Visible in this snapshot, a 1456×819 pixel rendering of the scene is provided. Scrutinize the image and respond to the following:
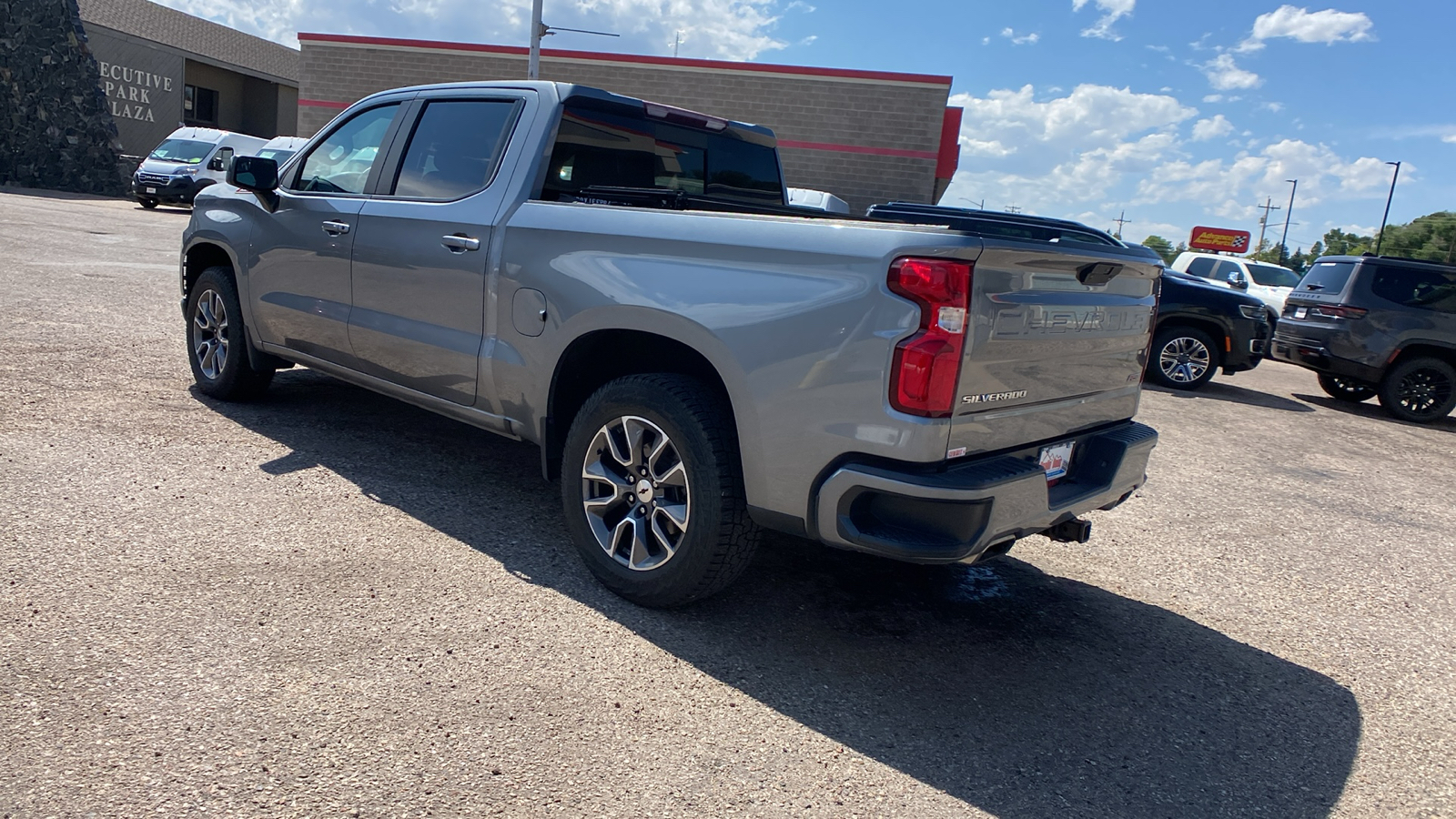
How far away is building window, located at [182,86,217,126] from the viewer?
41281 millimetres

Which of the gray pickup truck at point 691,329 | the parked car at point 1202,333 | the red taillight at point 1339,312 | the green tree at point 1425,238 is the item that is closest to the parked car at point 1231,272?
the red taillight at point 1339,312

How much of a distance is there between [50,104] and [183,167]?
26.9 ft

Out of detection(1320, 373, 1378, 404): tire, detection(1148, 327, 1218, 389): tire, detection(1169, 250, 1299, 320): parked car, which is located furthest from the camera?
Result: detection(1169, 250, 1299, 320): parked car

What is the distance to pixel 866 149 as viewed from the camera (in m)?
25.9

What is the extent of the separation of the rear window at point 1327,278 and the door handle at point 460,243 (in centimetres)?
1067

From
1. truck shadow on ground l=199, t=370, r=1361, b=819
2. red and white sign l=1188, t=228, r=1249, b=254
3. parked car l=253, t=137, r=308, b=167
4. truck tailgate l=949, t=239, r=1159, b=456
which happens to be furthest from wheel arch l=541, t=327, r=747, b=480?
red and white sign l=1188, t=228, r=1249, b=254

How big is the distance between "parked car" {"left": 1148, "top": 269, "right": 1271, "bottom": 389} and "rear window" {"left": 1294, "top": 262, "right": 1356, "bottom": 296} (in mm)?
618

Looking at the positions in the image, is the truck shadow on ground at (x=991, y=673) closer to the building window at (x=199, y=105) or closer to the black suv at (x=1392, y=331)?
the black suv at (x=1392, y=331)

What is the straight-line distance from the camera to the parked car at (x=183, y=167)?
24172 millimetres

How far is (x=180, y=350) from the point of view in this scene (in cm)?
738

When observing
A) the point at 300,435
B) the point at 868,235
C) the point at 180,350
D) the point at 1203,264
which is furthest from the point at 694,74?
the point at 868,235

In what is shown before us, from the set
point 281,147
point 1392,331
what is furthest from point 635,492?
point 281,147

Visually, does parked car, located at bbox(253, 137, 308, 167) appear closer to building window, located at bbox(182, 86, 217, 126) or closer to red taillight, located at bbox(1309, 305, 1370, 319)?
red taillight, located at bbox(1309, 305, 1370, 319)

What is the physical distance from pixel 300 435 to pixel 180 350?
2625 mm
